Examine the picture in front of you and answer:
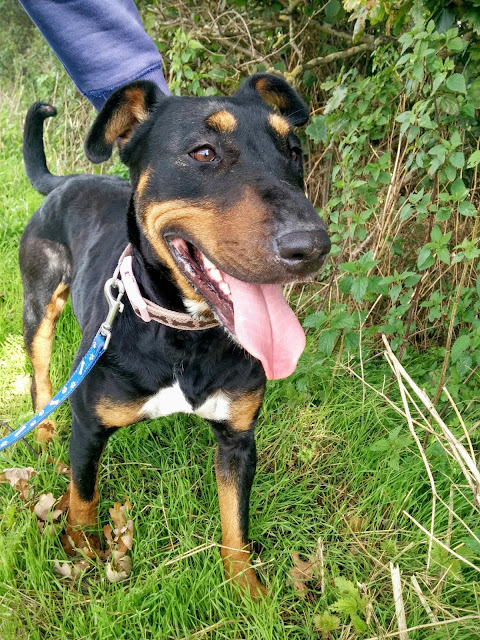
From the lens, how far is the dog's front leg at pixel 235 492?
233cm

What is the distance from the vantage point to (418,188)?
3477mm

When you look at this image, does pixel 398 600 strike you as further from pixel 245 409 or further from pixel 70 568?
pixel 70 568

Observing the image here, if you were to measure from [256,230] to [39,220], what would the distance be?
222 centimetres

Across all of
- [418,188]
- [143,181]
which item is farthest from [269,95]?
[418,188]

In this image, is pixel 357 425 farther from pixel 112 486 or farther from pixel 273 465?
pixel 112 486

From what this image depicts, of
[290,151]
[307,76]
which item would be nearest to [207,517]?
[290,151]

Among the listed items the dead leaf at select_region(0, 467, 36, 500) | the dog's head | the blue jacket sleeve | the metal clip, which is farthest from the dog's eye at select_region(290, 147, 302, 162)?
the dead leaf at select_region(0, 467, 36, 500)

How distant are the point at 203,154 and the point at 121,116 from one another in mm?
522

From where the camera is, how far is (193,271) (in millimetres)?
2031

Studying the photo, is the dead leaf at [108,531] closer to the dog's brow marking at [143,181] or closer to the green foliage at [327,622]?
the green foliage at [327,622]

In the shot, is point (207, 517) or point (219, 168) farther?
point (207, 517)

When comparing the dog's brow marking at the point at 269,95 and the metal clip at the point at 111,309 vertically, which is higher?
the dog's brow marking at the point at 269,95

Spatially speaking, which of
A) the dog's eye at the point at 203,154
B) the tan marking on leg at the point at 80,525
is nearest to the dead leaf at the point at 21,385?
the tan marking on leg at the point at 80,525

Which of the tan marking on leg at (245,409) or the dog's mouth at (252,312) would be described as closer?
the dog's mouth at (252,312)
